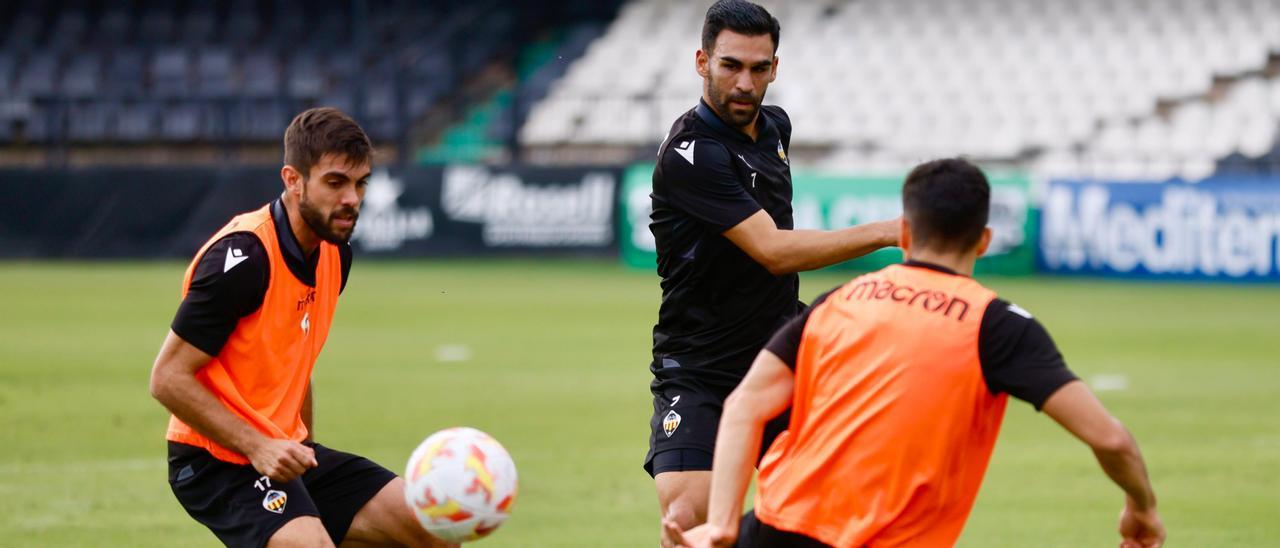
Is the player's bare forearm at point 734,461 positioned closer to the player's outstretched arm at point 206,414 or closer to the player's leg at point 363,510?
the player's outstretched arm at point 206,414

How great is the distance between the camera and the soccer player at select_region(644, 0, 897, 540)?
231 inches

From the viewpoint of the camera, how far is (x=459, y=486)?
493 cm

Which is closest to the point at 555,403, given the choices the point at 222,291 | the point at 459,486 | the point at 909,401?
the point at 222,291

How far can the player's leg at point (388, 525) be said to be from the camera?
5730 mm

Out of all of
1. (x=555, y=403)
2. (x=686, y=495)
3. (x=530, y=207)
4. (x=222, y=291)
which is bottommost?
(x=555, y=403)

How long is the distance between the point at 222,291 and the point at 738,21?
2036 mm

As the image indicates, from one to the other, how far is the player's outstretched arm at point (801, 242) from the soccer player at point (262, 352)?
1.39m

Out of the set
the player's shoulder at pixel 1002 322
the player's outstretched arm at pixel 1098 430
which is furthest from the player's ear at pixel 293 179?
the player's outstretched arm at pixel 1098 430

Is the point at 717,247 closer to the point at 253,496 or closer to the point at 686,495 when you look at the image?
the point at 686,495

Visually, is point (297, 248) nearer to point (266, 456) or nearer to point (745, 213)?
point (266, 456)

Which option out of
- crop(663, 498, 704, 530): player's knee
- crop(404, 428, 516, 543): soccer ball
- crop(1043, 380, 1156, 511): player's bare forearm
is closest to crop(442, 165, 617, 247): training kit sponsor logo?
crop(663, 498, 704, 530): player's knee

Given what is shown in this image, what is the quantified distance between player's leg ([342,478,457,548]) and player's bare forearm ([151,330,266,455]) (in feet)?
2.12

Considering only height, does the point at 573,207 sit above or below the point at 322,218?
below

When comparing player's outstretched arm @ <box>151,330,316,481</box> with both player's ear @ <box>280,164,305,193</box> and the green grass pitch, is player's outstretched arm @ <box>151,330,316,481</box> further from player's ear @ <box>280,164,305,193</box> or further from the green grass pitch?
the green grass pitch
